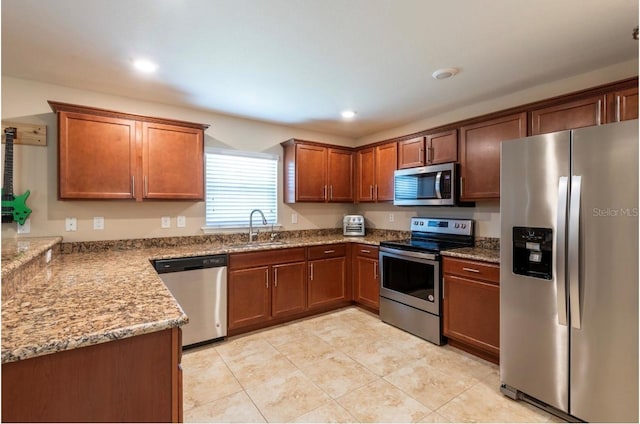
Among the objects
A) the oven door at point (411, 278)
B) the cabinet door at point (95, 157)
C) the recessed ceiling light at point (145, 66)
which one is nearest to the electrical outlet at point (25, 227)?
the cabinet door at point (95, 157)

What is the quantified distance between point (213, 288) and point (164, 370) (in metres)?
1.80

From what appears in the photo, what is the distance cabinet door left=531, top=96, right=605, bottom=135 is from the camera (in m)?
2.22

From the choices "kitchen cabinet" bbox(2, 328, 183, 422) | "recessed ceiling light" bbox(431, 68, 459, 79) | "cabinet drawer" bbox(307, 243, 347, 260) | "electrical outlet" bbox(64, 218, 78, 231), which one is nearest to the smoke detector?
"recessed ceiling light" bbox(431, 68, 459, 79)

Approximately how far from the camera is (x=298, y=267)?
348cm

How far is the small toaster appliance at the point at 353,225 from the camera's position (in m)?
4.32

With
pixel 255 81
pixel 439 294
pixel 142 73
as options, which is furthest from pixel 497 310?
pixel 142 73

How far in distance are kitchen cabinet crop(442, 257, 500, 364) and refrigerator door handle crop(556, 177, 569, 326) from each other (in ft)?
2.07

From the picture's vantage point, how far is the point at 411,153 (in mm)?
3547

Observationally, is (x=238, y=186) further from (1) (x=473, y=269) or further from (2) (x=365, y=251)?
(1) (x=473, y=269)

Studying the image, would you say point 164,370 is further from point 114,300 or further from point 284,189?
point 284,189

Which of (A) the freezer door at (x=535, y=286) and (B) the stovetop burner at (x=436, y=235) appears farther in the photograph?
(B) the stovetop burner at (x=436, y=235)

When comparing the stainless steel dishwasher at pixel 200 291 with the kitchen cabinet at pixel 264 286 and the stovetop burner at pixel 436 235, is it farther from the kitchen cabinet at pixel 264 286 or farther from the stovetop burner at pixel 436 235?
the stovetop burner at pixel 436 235

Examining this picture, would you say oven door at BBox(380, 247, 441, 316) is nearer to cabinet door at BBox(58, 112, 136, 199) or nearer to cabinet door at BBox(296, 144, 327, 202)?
cabinet door at BBox(296, 144, 327, 202)

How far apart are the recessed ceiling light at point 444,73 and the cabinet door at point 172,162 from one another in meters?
2.26
